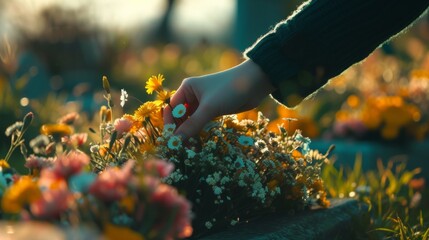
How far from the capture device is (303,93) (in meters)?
2.81

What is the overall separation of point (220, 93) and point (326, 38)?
451 millimetres

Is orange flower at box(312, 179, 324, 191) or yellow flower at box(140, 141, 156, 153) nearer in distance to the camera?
yellow flower at box(140, 141, 156, 153)

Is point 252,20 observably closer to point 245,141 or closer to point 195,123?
point 245,141

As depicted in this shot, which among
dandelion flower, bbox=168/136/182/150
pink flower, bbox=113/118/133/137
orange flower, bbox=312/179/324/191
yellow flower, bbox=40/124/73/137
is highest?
yellow flower, bbox=40/124/73/137

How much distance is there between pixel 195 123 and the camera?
8.73 ft

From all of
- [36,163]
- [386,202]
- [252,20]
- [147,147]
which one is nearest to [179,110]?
[147,147]

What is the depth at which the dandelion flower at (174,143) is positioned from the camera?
8.66ft

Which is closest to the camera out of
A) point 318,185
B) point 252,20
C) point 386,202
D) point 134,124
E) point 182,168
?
point 182,168

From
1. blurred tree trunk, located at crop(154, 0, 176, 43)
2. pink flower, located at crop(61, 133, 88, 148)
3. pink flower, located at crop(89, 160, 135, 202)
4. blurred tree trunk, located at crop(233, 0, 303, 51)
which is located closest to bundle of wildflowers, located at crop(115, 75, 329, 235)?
pink flower, located at crop(61, 133, 88, 148)

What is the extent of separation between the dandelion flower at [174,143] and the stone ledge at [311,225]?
34 centimetres

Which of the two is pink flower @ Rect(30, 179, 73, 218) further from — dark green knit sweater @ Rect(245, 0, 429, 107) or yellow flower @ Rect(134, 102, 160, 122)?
dark green knit sweater @ Rect(245, 0, 429, 107)

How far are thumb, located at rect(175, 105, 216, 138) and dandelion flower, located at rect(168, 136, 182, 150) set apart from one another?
79mm

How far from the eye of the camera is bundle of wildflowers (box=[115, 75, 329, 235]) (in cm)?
271

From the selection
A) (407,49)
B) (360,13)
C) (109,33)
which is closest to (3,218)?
(360,13)
